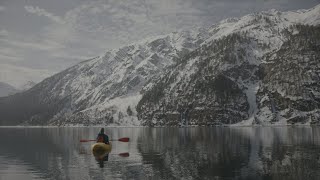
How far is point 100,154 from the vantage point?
8488 centimetres

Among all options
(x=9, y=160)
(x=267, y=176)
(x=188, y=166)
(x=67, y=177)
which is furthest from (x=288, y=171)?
(x=9, y=160)

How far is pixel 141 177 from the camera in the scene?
54656 millimetres

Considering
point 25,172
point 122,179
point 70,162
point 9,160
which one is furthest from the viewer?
point 9,160

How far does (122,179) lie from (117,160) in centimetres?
2350

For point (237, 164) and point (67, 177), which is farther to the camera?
point (237, 164)

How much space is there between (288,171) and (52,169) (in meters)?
37.6

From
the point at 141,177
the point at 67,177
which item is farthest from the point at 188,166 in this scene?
the point at 67,177

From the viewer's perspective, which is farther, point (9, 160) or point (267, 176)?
point (9, 160)

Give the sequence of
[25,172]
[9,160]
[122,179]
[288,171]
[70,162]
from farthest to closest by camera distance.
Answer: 1. [9,160]
2. [70,162]
3. [25,172]
4. [288,171]
5. [122,179]

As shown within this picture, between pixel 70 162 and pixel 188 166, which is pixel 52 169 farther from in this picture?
pixel 188 166

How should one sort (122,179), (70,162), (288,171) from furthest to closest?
(70,162) < (288,171) < (122,179)

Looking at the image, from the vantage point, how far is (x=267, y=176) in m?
52.9

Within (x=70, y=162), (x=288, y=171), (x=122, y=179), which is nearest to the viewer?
(x=122, y=179)

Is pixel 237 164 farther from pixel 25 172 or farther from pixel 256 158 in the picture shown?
pixel 25 172
